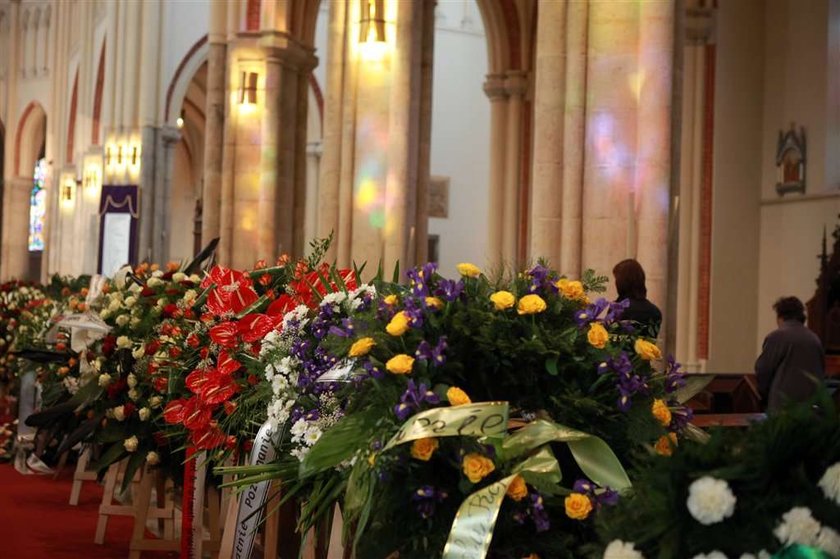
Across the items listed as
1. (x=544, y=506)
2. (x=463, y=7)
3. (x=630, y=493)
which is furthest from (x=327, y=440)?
(x=463, y=7)

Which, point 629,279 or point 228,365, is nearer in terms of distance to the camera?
point 228,365

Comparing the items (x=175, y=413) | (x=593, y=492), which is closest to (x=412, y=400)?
(x=593, y=492)

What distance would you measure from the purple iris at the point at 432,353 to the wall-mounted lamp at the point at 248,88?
13961mm

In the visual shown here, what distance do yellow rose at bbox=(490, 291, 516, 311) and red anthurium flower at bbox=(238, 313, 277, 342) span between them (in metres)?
1.15

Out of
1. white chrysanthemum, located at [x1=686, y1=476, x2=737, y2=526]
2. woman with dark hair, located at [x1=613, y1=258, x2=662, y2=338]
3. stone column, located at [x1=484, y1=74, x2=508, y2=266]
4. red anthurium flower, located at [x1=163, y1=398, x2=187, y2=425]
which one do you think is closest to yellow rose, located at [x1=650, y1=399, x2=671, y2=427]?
white chrysanthemum, located at [x1=686, y1=476, x2=737, y2=526]

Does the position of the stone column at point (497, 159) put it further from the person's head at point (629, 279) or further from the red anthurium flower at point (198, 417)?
the red anthurium flower at point (198, 417)

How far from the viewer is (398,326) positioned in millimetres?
2578

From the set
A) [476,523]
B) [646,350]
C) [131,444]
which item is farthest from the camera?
[131,444]

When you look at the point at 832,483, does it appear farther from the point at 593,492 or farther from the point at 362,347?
the point at 362,347

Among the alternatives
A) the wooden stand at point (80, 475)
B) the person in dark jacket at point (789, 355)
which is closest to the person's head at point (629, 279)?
the person in dark jacket at point (789, 355)

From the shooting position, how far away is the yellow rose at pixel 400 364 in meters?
2.48

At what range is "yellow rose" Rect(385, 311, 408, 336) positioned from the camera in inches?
101

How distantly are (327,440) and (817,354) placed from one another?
6.01 m

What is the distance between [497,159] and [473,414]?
18148mm
